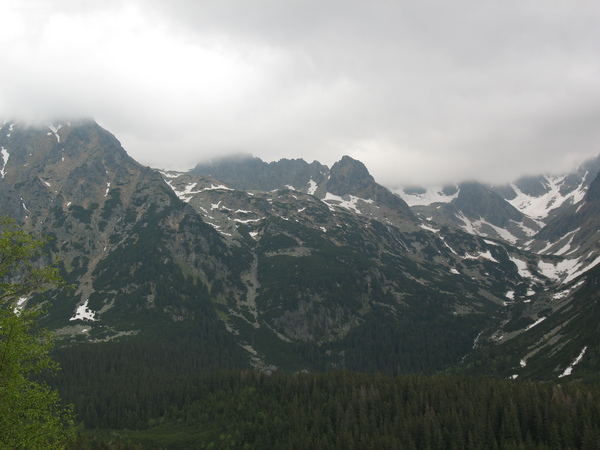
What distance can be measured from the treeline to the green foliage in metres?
92.9

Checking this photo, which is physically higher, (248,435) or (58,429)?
(58,429)

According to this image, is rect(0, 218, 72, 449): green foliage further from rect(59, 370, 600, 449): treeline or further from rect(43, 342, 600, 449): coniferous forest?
rect(59, 370, 600, 449): treeline

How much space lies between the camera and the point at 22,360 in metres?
26.1

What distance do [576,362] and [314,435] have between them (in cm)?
13491

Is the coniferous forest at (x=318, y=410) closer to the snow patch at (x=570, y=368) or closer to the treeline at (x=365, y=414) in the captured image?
the treeline at (x=365, y=414)

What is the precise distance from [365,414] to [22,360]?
131038 millimetres

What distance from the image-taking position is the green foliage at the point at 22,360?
24219 mm

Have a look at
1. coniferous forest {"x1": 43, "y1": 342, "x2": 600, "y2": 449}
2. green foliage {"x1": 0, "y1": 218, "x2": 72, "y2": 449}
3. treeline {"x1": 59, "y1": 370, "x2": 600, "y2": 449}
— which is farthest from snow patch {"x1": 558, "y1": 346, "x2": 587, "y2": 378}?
green foliage {"x1": 0, "y1": 218, "x2": 72, "y2": 449}

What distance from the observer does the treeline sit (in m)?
113

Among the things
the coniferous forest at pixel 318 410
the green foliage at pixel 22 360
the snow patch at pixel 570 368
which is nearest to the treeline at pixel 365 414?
the coniferous forest at pixel 318 410

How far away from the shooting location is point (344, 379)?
170125mm

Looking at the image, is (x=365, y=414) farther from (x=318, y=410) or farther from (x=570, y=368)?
(x=570, y=368)

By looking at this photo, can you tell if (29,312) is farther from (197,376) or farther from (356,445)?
(197,376)

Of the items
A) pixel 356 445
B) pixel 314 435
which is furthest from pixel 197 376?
pixel 356 445
